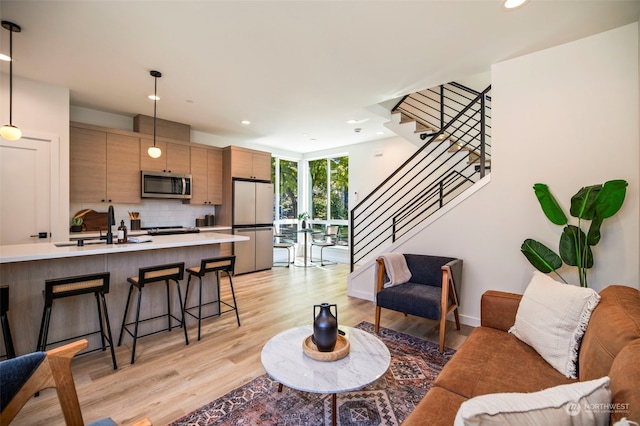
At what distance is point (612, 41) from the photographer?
101 inches

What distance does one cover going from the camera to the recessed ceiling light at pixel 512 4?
84.2 inches

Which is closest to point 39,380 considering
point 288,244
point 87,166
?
point 87,166

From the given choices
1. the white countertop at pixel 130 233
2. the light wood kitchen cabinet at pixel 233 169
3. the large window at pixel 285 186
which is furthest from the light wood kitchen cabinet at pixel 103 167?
the large window at pixel 285 186

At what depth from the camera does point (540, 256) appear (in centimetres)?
271

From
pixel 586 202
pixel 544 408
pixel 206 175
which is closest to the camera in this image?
pixel 544 408

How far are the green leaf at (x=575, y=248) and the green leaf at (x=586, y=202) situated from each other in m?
0.15

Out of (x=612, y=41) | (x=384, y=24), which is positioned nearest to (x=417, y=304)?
(x=384, y=24)

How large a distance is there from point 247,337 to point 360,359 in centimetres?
170

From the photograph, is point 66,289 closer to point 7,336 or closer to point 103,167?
point 7,336

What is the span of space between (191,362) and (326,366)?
1538mm

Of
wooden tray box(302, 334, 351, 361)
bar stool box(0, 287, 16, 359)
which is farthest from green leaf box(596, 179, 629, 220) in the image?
bar stool box(0, 287, 16, 359)

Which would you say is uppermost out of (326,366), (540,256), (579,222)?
(579,222)

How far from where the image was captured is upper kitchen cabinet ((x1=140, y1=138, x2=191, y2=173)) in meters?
4.87

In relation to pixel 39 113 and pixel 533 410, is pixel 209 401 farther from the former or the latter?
pixel 39 113
